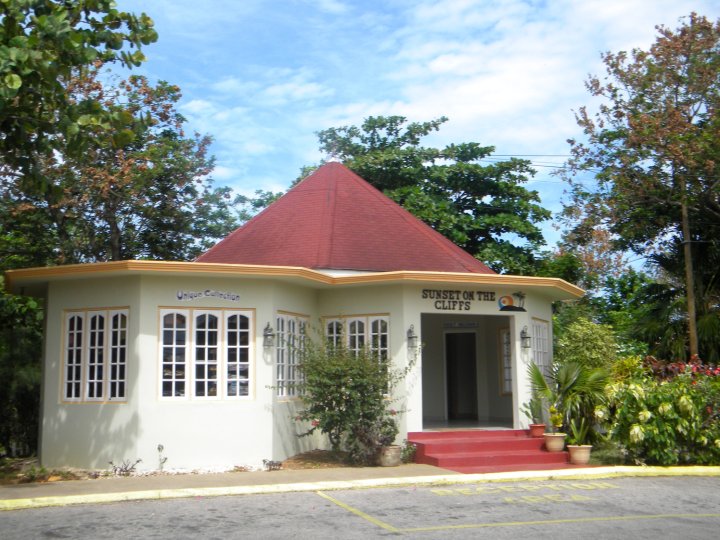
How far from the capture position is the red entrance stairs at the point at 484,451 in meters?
13.3

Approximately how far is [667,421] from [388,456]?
487 cm

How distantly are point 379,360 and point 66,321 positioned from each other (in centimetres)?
561

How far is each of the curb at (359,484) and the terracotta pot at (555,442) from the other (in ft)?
4.10

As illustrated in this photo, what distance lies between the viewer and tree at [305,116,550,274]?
25172 mm

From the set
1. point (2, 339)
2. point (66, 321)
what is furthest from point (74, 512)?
point (2, 339)

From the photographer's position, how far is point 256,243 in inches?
705

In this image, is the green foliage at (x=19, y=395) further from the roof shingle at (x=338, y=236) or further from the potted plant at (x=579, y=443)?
the potted plant at (x=579, y=443)

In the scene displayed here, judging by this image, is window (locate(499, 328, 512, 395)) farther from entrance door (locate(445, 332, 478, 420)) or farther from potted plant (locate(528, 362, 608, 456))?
potted plant (locate(528, 362, 608, 456))

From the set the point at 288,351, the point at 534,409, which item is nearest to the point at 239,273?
the point at 288,351

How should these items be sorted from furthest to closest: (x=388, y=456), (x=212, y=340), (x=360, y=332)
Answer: (x=360, y=332)
(x=212, y=340)
(x=388, y=456)

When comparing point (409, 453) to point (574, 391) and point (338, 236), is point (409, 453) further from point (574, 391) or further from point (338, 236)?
point (338, 236)

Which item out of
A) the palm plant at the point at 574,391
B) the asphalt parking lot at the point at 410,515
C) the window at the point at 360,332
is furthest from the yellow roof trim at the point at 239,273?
the asphalt parking lot at the point at 410,515

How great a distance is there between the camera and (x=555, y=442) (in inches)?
564

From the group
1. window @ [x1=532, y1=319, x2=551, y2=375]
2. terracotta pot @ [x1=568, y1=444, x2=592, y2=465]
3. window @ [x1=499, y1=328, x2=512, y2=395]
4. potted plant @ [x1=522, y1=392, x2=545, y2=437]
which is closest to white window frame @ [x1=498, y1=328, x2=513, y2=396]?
window @ [x1=499, y1=328, x2=512, y2=395]
